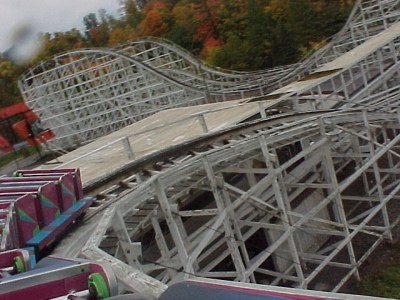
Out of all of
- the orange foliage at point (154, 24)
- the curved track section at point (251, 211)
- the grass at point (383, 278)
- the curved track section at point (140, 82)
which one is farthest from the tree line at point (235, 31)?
the grass at point (383, 278)

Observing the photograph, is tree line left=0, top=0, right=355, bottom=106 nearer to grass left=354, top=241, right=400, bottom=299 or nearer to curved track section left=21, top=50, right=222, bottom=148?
curved track section left=21, top=50, right=222, bottom=148

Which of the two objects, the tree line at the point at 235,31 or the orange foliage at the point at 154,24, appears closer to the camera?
the tree line at the point at 235,31

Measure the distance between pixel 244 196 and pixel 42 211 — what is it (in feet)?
8.35

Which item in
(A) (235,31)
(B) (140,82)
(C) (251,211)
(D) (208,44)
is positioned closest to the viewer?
(C) (251,211)

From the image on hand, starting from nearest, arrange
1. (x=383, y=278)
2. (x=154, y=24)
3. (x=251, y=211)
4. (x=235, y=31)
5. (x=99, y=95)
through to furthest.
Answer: (x=383, y=278) < (x=251, y=211) < (x=99, y=95) < (x=235, y=31) < (x=154, y=24)

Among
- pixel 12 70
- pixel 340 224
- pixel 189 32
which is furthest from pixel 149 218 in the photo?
pixel 189 32

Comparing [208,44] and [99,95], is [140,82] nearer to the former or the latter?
[99,95]

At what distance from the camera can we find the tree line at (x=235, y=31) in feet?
79.3

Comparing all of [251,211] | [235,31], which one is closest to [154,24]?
[235,31]

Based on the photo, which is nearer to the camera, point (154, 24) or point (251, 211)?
point (251, 211)

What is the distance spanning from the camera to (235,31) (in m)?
29.0

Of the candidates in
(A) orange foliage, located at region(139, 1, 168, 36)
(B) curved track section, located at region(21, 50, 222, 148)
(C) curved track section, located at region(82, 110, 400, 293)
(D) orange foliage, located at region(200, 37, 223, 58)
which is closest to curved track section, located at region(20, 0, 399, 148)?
(B) curved track section, located at region(21, 50, 222, 148)

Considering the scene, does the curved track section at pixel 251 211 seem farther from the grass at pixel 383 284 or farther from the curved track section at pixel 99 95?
the curved track section at pixel 99 95

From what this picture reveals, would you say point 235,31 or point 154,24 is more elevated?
point 154,24
